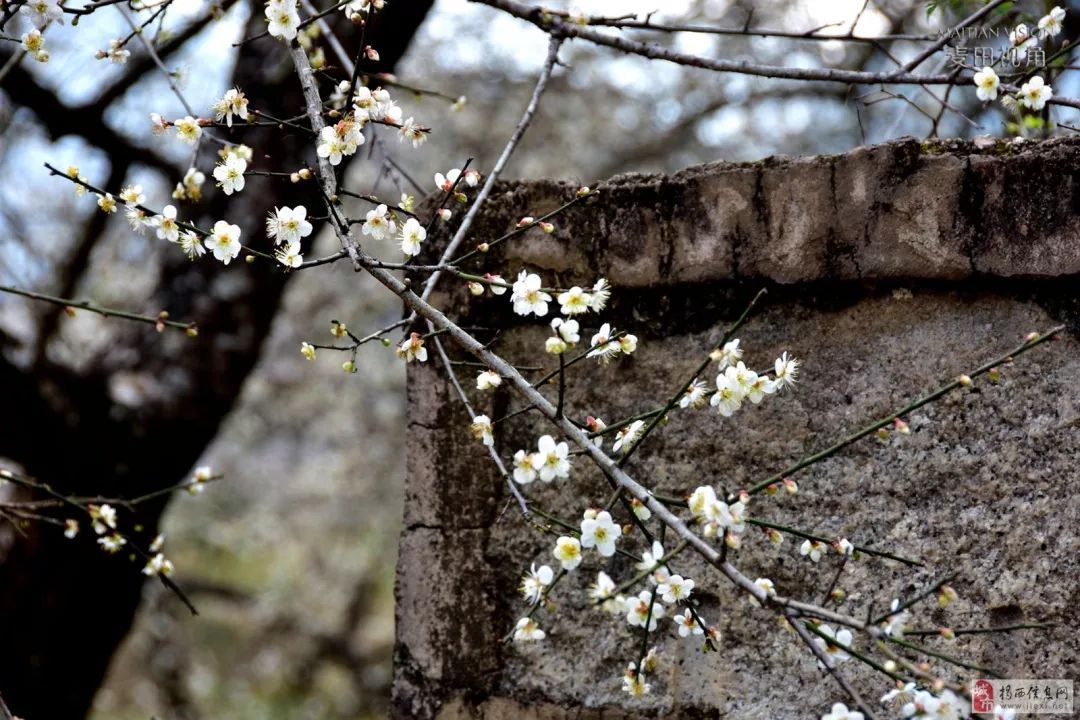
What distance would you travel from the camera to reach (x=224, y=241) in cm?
137

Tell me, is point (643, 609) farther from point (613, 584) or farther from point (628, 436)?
point (628, 436)

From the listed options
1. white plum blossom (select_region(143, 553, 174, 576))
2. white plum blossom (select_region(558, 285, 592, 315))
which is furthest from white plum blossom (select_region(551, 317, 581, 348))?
white plum blossom (select_region(143, 553, 174, 576))

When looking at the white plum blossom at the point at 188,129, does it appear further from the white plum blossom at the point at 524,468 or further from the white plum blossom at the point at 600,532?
the white plum blossom at the point at 600,532

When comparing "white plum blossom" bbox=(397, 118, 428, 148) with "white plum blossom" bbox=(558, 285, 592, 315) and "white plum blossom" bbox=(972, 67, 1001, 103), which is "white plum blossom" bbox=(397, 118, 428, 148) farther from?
"white plum blossom" bbox=(972, 67, 1001, 103)

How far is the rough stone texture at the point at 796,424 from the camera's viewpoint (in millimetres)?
1438

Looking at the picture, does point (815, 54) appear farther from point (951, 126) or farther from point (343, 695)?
point (343, 695)

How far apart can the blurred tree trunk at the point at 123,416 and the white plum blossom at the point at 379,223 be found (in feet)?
4.72

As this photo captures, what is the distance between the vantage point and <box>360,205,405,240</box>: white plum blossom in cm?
142

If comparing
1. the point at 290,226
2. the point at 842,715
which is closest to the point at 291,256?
the point at 290,226

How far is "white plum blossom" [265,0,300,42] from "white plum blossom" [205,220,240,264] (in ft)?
0.99

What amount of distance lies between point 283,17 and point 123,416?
6.16 ft

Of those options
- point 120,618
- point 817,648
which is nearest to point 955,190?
point 817,648

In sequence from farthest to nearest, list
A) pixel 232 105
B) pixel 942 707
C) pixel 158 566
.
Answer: pixel 158 566 → pixel 232 105 → pixel 942 707

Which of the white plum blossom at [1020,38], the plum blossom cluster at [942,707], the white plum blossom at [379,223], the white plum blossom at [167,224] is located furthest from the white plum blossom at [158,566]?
the white plum blossom at [1020,38]
